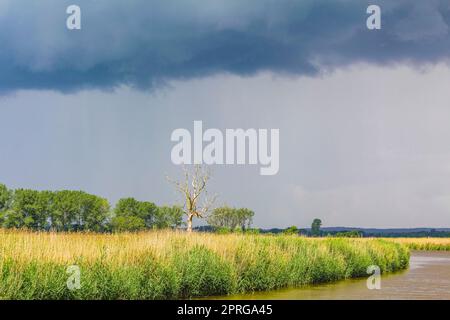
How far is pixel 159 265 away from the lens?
1859cm

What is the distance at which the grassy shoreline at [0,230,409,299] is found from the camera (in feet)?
50.3

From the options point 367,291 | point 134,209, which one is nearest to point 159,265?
point 367,291

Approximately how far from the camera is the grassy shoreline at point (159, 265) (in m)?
15.3

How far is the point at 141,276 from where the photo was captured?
1773 cm

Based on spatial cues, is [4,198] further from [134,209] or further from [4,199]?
[134,209]

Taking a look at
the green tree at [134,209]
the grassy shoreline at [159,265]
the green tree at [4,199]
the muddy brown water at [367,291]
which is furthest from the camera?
the green tree at [134,209]

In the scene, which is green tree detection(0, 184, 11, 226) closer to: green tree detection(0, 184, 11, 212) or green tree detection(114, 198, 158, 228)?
green tree detection(0, 184, 11, 212)

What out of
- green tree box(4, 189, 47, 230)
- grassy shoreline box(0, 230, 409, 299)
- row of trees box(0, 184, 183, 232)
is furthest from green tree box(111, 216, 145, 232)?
grassy shoreline box(0, 230, 409, 299)

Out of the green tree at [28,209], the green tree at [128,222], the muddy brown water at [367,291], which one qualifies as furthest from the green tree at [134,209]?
the muddy brown water at [367,291]

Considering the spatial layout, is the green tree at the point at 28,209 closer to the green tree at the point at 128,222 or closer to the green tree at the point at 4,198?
the green tree at the point at 4,198

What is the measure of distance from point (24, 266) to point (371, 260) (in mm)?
20845

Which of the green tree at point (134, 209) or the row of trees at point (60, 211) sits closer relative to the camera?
the row of trees at point (60, 211)

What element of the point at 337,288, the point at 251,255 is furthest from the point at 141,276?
the point at 337,288
